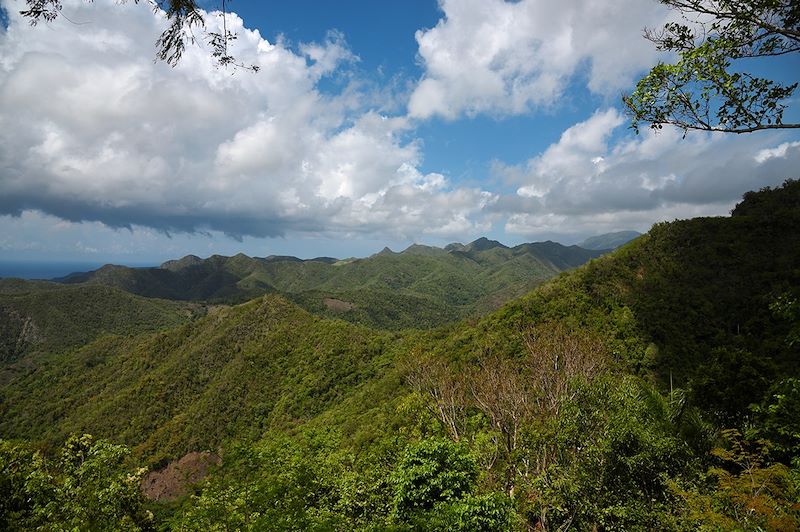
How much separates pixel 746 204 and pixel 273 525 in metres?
80.5

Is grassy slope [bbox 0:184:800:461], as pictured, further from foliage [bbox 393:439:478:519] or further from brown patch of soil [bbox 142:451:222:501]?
foliage [bbox 393:439:478:519]

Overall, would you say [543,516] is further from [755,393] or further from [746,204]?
[746,204]

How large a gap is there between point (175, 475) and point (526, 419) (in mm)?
85340

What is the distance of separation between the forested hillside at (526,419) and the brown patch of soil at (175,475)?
8.06 feet

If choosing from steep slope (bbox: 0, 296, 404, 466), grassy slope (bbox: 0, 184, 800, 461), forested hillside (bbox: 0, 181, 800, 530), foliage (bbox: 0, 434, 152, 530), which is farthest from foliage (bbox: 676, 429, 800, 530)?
steep slope (bbox: 0, 296, 404, 466)

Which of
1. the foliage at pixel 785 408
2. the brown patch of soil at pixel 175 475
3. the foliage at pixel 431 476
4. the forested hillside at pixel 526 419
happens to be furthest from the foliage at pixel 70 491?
the brown patch of soil at pixel 175 475

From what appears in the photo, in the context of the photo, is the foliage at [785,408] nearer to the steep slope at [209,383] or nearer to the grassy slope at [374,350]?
the grassy slope at [374,350]

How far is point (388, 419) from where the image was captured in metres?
46.5

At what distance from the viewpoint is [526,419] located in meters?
20.5

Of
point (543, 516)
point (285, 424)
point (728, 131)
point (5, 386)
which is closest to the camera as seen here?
point (728, 131)

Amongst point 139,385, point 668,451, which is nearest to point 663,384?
point 668,451

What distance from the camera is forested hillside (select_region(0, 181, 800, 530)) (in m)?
12.6

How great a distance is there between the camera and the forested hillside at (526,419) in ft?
41.4

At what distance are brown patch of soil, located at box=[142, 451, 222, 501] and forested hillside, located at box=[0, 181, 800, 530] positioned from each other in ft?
8.06
